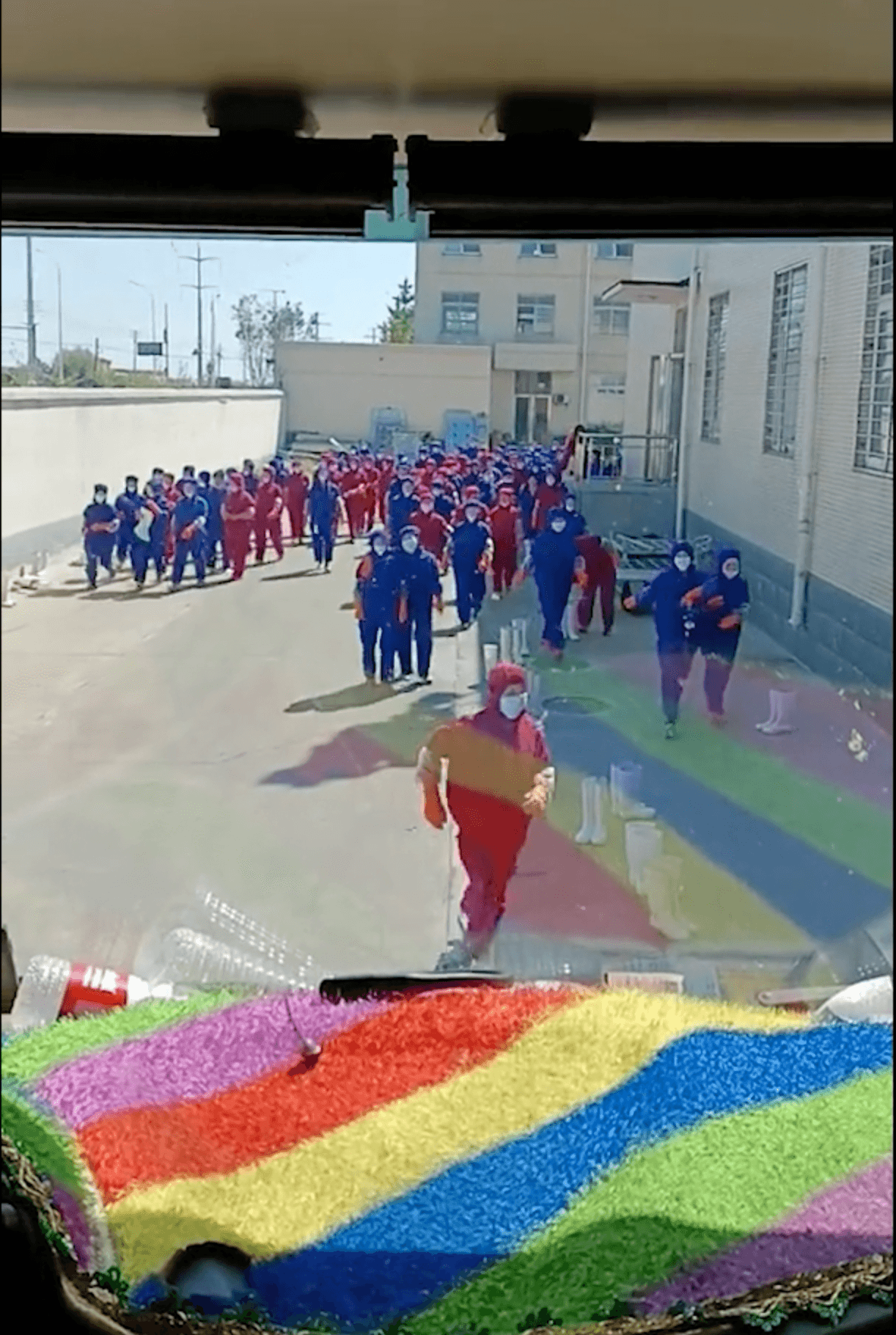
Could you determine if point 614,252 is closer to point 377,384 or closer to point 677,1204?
point 377,384

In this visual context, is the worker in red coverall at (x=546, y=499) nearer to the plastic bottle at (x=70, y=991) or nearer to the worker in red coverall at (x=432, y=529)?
the worker in red coverall at (x=432, y=529)

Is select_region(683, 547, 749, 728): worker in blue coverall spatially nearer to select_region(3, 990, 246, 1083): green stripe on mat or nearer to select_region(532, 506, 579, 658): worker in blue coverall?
select_region(532, 506, 579, 658): worker in blue coverall

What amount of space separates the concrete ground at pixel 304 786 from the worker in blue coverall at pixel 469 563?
0.03 meters

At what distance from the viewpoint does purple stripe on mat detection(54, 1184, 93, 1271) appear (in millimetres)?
1469

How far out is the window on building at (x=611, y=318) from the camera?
2381 millimetres

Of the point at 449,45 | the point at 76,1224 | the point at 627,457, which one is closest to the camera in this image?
the point at 449,45

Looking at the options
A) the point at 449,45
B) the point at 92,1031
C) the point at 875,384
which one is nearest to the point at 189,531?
the point at 92,1031

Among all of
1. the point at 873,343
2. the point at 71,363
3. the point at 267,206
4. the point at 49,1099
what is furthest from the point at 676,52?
the point at 49,1099

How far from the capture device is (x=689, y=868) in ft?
9.14

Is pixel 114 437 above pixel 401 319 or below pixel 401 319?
below

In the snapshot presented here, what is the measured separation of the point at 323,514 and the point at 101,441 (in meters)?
0.54

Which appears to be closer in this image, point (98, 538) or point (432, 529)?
point (98, 538)

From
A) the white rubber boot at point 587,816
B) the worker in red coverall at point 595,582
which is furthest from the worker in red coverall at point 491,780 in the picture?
the worker in red coverall at point 595,582

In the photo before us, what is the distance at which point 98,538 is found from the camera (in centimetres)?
246
